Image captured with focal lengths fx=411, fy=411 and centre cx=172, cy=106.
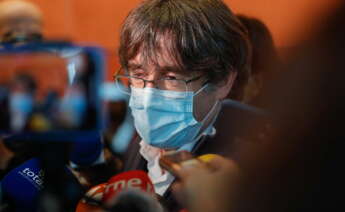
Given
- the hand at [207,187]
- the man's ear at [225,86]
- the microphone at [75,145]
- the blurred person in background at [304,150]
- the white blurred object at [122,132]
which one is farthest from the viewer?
the white blurred object at [122,132]

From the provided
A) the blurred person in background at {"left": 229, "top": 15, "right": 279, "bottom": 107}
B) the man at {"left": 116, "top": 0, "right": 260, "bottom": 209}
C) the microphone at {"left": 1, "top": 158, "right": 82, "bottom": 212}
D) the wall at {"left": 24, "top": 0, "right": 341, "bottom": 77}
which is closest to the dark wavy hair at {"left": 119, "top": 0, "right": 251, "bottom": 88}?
the man at {"left": 116, "top": 0, "right": 260, "bottom": 209}

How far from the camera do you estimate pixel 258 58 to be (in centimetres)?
120

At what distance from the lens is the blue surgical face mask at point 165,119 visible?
94cm

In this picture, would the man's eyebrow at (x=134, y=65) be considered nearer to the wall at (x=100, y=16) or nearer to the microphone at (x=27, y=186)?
the wall at (x=100, y=16)

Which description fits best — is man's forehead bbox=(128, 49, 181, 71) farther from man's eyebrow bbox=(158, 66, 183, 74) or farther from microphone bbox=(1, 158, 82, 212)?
microphone bbox=(1, 158, 82, 212)

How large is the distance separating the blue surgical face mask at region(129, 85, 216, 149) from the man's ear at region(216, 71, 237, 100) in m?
0.04

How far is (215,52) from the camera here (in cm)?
91

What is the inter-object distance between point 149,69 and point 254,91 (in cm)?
41

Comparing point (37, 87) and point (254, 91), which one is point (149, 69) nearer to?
point (37, 87)

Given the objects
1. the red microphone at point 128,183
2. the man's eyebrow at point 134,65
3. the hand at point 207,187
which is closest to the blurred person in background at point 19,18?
the man's eyebrow at point 134,65

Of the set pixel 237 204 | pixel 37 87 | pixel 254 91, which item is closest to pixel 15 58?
pixel 37 87

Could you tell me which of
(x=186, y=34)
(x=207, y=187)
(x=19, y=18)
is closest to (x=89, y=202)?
(x=207, y=187)

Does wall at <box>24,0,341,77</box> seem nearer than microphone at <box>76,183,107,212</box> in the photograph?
No

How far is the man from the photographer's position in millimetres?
878
